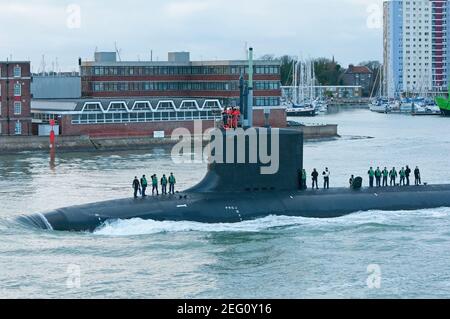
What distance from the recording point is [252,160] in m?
28.7

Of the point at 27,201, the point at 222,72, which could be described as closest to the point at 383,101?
the point at 222,72

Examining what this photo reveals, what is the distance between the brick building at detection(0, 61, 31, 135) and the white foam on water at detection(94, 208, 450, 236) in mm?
36428

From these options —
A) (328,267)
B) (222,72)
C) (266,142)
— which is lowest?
(328,267)

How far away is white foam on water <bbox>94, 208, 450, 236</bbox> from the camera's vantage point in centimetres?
2698

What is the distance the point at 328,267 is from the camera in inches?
935

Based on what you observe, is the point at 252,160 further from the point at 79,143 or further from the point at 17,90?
the point at 17,90

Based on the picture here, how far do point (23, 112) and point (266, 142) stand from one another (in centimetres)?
3684

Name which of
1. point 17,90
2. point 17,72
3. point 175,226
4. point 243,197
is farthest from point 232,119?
point 17,90

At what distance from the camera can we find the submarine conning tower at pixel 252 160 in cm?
2836

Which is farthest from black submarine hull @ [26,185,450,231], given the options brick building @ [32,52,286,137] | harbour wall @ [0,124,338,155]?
brick building @ [32,52,286,137]

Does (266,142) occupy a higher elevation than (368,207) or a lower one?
higher

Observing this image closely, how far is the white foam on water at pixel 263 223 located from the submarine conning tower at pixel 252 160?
1.37 m

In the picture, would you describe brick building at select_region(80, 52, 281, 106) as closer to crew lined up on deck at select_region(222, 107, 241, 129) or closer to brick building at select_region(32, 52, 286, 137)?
brick building at select_region(32, 52, 286, 137)
